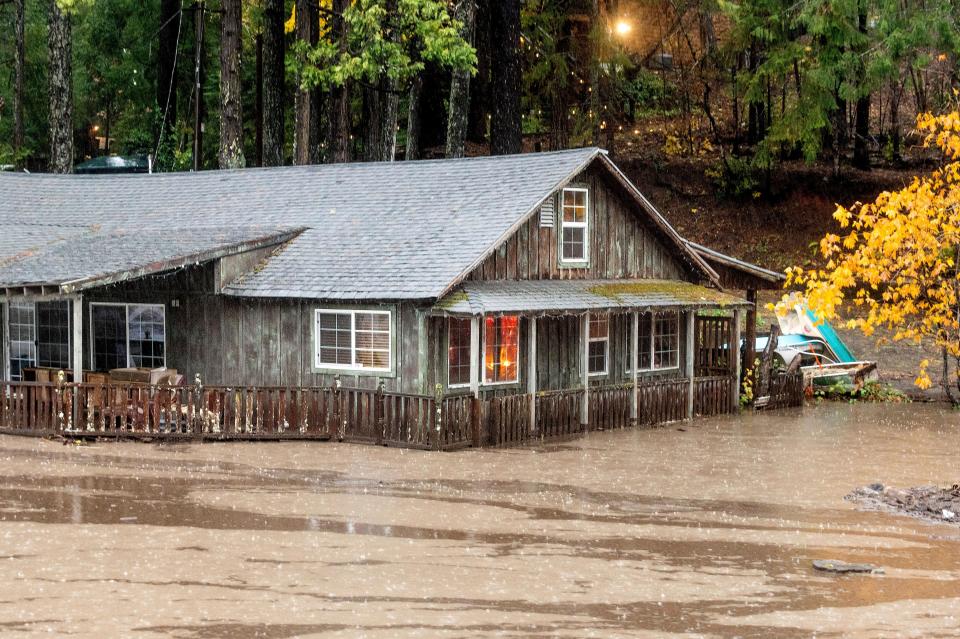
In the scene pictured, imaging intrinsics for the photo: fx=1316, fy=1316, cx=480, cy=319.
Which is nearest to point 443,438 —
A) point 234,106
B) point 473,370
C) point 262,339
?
point 473,370

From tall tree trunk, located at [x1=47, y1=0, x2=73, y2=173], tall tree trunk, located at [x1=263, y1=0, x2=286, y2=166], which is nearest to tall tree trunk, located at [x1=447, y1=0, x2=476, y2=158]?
tall tree trunk, located at [x1=263, y1=0, x2=286, y2=166]

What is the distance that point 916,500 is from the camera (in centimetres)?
1903

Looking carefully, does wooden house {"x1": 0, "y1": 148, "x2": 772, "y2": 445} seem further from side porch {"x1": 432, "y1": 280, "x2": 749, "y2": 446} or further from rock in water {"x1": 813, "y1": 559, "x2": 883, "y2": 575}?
rock in water {"x1": 813, "y1": 559, "x2": 883, "y2": 575}

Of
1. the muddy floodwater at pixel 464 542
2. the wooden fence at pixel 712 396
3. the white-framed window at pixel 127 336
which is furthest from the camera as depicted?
the wooden fence at pixel 712 396

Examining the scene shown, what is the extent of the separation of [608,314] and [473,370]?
5674 mm

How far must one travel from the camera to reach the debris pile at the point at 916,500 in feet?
59.8

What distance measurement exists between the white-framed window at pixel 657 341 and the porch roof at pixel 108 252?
27.1ft

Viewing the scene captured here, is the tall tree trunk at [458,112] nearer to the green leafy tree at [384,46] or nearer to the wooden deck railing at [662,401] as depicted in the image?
the green leafy tree at [384,46]

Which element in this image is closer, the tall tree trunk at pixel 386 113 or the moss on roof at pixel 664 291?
the moss on roof at pixel 664 291

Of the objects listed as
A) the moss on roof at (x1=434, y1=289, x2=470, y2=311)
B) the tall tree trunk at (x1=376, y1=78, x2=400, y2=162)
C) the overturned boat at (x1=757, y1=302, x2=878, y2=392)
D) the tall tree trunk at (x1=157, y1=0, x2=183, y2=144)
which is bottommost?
the overturned boat at (x1=757, y1=302, x2=878, y2=392)

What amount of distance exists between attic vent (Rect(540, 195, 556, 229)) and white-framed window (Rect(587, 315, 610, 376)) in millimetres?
2456

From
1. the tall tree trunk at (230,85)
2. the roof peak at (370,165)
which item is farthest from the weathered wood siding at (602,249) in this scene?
the tall tree trunk at (230,85)

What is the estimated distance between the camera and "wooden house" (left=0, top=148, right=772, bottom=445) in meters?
24.9

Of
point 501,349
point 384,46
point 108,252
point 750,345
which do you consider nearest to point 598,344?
point 501,349
